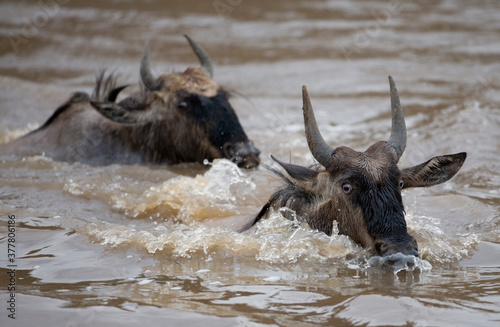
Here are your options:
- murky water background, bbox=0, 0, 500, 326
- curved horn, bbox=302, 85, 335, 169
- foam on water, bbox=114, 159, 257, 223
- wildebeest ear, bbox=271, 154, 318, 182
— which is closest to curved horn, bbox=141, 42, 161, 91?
murky water background, bbox=0, 0, 500, 326

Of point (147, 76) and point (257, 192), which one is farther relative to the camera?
point (147, 76)

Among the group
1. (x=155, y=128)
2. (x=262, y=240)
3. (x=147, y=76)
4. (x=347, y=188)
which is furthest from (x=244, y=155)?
(x=347, y=188)

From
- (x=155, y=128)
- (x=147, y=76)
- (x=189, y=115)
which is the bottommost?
(x=155, y=128)

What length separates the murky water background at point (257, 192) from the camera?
550 cm

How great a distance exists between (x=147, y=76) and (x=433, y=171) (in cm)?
501

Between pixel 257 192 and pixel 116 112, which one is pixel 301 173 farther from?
pixel 116 112

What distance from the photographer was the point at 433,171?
→ 6.80m

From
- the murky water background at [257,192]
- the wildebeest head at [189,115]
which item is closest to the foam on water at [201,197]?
the murky water background at [257,192]

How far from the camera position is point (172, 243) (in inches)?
269

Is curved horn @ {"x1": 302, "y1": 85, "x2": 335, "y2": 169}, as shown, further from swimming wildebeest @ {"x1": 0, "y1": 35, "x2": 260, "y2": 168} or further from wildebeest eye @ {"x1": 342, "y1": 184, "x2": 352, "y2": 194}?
swimming wildebeest @ {"x1": 0, "y1": 35, "x2": 260, "y2": 168}

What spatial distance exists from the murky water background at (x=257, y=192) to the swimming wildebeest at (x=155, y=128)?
330 mm

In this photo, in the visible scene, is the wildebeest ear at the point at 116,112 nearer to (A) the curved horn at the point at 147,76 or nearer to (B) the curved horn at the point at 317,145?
(A) the curved horn at the point at 147,76

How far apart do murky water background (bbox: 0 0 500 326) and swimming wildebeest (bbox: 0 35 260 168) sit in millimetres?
330

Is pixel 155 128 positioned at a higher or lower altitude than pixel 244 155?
higher
